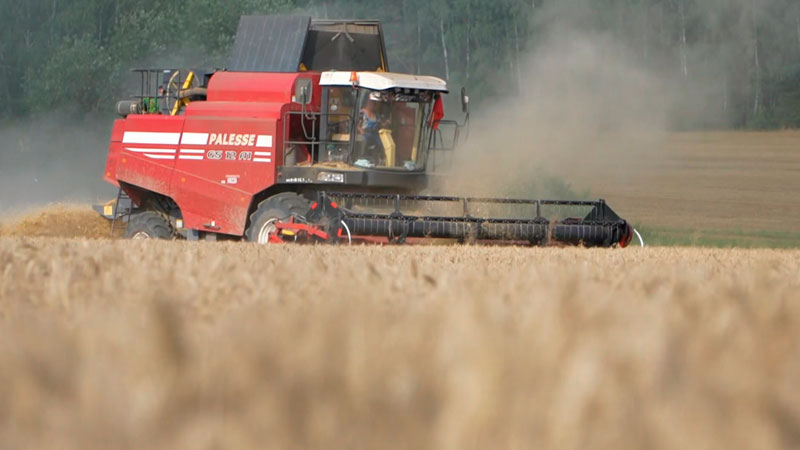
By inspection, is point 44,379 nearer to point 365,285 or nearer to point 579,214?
point 365,285

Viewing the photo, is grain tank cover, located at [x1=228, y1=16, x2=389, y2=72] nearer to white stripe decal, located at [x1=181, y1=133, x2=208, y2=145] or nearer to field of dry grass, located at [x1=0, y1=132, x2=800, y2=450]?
white stripe decal, located at [x1=181, y1=133, x2=208, y2=145]

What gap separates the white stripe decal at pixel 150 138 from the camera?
58.7 feet

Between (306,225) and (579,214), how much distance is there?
1018cm

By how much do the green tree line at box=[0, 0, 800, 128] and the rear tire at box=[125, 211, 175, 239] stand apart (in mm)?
19403

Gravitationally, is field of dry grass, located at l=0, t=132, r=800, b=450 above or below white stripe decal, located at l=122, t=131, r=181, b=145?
below

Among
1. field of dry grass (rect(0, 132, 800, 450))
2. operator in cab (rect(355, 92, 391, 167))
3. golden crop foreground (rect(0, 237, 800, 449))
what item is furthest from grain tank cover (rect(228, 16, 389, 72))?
golden crop foreground (rect(0, 237, 800, 449))

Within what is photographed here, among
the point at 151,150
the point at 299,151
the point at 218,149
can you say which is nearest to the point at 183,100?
the point at 151,150

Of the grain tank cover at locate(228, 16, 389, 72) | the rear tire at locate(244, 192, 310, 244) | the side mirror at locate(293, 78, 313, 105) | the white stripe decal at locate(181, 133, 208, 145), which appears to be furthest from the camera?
the grain tank cover at locate(228, 16, 389, 72)

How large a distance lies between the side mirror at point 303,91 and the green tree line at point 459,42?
19.3 m

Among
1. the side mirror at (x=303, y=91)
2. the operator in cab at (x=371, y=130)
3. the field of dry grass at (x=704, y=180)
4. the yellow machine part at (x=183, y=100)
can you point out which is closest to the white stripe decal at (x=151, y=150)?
the yellow machine part at (x=183, y=100)

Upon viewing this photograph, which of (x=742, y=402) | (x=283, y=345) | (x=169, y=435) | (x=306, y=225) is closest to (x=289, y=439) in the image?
(x=169, y=435)

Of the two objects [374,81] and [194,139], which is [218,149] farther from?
[374,81]

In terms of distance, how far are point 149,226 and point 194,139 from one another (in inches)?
67.5

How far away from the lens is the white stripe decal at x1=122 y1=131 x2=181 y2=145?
58.7 feet
